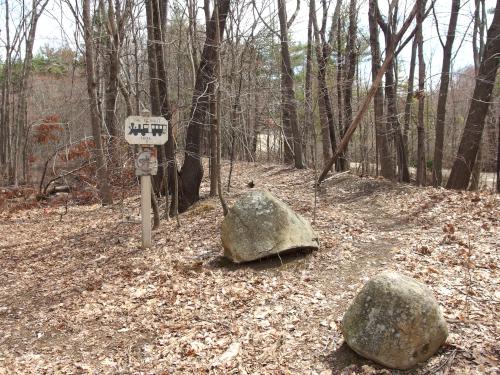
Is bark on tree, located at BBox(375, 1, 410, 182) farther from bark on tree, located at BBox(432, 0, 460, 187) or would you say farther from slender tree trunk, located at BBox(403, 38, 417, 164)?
bark on tree, located at BBox(432, 0, 460, 187)

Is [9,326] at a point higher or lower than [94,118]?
lower

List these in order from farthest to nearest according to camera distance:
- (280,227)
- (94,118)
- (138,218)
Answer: (94,118) → (138,218) → (280,227)

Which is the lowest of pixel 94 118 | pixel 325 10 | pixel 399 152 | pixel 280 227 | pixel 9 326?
pixel 9 326

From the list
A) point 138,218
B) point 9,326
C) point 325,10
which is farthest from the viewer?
point 325,10

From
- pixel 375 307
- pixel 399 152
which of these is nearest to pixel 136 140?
pixel 375 307

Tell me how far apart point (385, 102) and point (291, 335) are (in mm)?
9632

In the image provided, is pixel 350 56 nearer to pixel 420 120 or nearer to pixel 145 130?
pixel 420 120

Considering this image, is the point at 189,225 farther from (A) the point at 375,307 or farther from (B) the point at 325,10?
(B) the point at 325,10

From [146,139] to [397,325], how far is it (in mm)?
4652

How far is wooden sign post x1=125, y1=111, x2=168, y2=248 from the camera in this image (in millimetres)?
6777

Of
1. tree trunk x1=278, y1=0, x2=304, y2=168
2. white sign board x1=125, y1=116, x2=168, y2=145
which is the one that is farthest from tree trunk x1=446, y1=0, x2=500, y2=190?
white sign board x1=125, y1=116, x2=168, y2=145

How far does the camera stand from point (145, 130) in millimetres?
6832

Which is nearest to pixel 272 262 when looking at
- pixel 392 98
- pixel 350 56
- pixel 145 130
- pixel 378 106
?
pixel 145 130

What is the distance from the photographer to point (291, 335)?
449 centimetres
